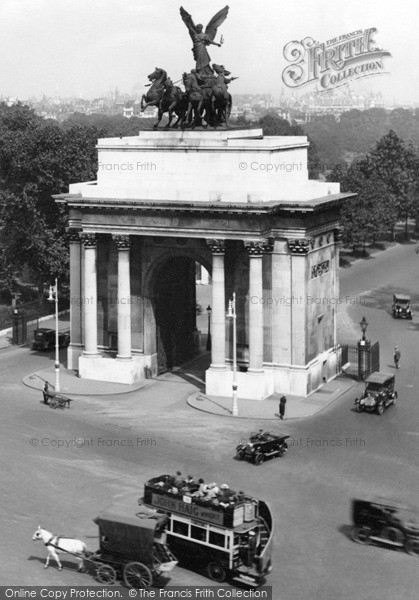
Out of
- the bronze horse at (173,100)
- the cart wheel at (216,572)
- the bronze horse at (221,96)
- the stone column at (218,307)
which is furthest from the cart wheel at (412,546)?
the bronze horse at (173,100)

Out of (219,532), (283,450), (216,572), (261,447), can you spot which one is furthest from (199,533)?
(283,450)

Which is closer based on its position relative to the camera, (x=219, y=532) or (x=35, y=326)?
(x=219, y=532)

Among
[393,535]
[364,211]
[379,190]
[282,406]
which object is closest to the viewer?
[393,535]

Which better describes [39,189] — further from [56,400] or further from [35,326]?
[56,400]

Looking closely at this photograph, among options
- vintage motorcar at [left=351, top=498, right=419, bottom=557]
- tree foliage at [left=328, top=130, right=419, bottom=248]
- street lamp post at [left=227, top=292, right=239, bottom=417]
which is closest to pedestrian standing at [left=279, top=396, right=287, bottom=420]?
street lamp post at [left=227, top=292, right=239, bottom=417]

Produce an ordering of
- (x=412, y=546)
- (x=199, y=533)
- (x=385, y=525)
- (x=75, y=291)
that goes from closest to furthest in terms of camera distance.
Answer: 1. (x=199, y=533)
2. (x=412, y=546)
3. (x=385, y=525)
4. (x=75, y=291)

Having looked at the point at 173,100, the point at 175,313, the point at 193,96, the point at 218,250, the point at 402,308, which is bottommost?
the point at 402,308

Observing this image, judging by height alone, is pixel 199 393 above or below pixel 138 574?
above

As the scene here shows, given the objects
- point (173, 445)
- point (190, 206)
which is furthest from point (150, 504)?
point (190, 206)
